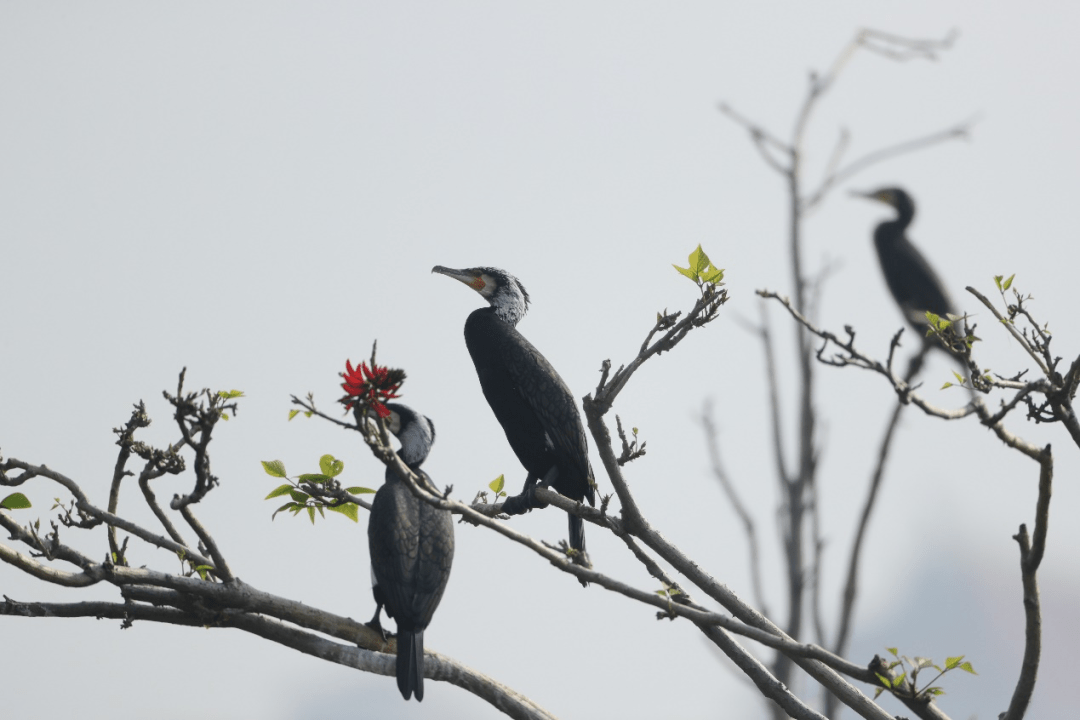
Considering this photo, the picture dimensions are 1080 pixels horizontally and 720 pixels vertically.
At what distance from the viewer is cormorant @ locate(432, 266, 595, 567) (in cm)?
388

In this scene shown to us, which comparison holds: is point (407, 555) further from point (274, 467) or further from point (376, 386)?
point (376, 386)

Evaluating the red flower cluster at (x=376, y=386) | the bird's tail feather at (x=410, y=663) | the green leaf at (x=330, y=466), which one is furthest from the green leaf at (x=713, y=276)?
the bird's tail feather at (x=410, y=663)

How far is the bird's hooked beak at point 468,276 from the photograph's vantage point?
447cm

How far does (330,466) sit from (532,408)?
A: 3.66 feet

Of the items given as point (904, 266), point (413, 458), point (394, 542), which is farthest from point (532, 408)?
point (904, 266)

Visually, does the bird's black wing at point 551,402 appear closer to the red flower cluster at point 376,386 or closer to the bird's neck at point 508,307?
the bird's neck at point 508,307

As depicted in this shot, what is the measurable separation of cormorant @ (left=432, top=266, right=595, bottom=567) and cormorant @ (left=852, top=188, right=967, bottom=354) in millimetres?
5214

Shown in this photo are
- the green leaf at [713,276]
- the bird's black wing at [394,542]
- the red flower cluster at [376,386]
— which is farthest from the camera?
the bird's black wing at [394,542]

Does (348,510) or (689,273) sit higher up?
(689,273)

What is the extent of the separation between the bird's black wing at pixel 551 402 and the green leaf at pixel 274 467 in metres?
1.19

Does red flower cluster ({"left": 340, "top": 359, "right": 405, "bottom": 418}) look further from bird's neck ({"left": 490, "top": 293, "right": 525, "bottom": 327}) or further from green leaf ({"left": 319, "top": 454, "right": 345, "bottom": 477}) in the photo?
bird's neck ({"left": 490, "top": 293, "right": 525, "bottom": 327})

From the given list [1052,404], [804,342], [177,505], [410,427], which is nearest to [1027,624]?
[1052,404]

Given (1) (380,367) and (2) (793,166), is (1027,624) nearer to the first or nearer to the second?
(1) (380,367)

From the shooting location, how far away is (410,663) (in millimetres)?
3332
